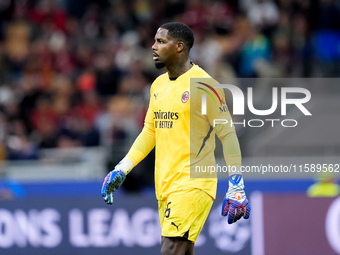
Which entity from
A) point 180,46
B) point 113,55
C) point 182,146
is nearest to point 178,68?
point 180,46

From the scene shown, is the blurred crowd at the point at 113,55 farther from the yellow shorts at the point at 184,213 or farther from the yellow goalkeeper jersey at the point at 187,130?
the yellow shorts at the point at 184,213

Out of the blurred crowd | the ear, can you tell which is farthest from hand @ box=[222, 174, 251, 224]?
the blurred crowd

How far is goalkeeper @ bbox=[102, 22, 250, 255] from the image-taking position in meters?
6.12

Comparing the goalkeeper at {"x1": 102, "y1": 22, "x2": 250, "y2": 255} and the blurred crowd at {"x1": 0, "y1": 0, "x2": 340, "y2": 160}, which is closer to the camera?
the goalkeeper at {"x1": 102, "y1": 22, "x2": 250, "y2": 255}

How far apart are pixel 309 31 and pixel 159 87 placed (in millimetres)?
8019

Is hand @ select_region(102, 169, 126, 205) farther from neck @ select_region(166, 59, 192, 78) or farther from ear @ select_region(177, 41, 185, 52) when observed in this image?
ear @ select_region(177, 41, 185, 52)

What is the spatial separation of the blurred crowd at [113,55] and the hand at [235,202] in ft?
19.1

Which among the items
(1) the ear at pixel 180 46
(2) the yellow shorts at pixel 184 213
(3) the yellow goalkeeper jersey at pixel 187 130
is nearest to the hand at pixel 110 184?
(3) the yellow goalkeeper jersey at pixel 187 130

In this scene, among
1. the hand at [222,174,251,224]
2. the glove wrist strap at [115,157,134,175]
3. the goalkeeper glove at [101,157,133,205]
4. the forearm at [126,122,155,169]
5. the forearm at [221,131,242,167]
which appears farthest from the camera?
the forearm at [126,122,155,169]

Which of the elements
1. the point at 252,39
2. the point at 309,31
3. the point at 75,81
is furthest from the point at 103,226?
the point at 309,31

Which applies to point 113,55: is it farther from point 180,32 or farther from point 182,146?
point 182,146

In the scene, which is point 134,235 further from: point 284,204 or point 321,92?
point 321,92

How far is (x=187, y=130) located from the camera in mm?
6262

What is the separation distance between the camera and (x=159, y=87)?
6.51 meters
